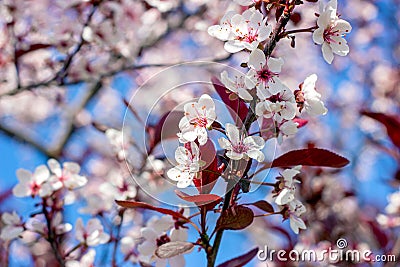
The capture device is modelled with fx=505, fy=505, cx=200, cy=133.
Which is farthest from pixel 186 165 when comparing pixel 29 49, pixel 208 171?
pixel 29 49

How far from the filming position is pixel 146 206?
0.95 meters

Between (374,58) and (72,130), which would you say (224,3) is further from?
(374,58)

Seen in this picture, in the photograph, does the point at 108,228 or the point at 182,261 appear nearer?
the point at 182,261

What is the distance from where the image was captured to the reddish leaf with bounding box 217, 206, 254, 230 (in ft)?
2.93

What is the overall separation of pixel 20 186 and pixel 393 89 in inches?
148

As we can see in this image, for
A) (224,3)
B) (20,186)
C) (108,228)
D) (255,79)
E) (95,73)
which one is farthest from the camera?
(224,3)

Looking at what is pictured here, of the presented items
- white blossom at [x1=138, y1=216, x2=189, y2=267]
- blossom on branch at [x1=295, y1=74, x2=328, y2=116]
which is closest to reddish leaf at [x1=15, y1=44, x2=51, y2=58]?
white blossom at [x1=138, y1=216, x2=189, y2=267]

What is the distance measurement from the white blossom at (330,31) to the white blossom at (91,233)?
2.51 feet

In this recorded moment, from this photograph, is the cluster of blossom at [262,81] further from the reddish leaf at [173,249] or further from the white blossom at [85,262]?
the white blossom at [85,262]

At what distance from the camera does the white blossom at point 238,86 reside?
84 cm

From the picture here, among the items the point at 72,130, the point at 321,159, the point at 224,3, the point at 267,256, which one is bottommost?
the point at 72,130

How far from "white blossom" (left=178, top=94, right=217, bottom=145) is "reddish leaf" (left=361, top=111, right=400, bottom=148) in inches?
27.0

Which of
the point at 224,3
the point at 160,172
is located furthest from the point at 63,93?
the point at 160,172

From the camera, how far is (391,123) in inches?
57.5
